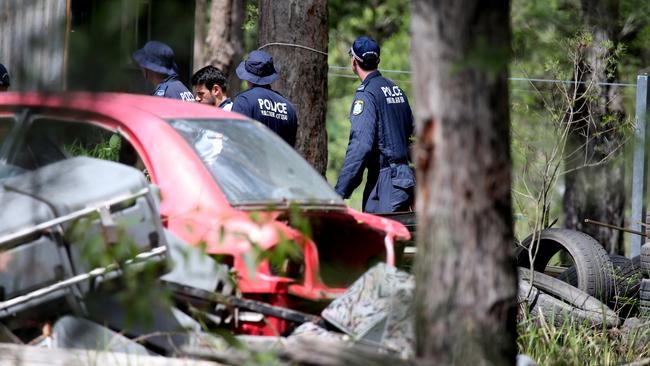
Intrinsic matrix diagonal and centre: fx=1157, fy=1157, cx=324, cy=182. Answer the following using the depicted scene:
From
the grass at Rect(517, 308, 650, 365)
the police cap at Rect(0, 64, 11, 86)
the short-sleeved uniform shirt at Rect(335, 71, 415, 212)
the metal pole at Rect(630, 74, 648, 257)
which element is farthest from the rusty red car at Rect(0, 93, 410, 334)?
the metal pole at Rect(630, 74, 648, 257)

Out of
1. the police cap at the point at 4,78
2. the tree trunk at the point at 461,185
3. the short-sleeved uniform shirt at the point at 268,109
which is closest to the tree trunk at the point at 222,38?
the police cap at the point at 4,78

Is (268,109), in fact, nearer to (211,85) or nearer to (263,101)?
(263,101)

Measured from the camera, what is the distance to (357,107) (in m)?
8.71

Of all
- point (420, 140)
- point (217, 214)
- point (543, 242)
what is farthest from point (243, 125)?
point (543, 242)

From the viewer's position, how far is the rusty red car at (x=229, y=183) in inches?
205

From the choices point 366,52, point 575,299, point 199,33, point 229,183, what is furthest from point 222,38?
point 229,183

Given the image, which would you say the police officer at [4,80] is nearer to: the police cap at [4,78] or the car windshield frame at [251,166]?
the police cap at [4,78]

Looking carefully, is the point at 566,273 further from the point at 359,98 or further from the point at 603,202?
the point at 603,202

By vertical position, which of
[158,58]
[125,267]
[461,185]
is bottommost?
[125,267]

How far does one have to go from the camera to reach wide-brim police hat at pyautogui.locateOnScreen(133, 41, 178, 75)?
9047 mm

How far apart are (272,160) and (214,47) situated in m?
13.6

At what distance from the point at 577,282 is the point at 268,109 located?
249 cm

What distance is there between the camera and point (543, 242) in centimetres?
843

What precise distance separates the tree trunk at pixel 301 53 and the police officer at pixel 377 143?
0.62 m
